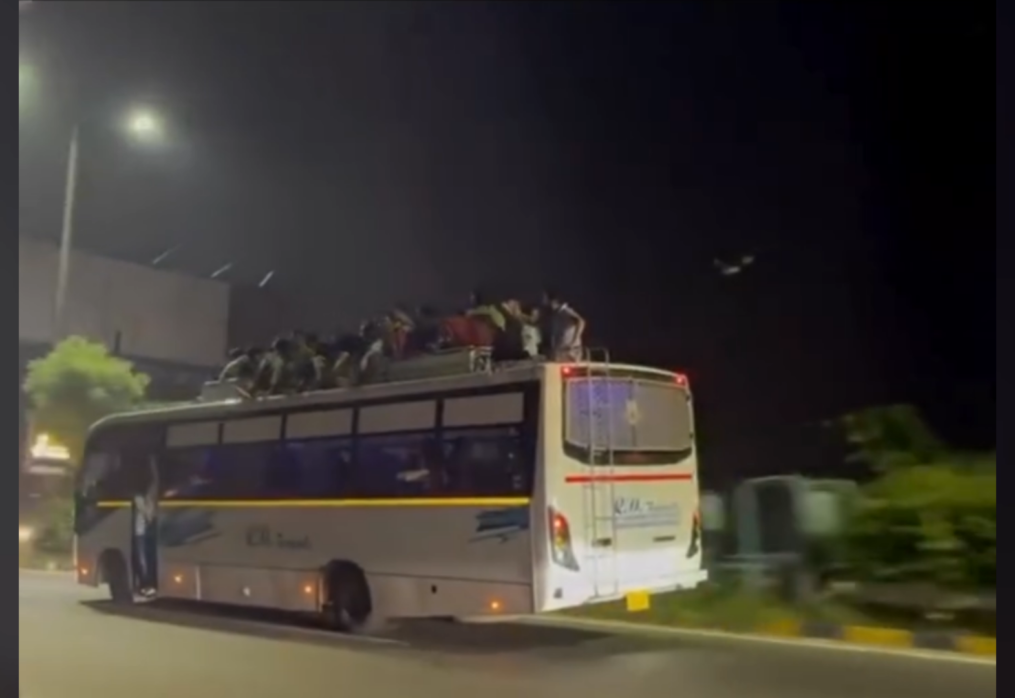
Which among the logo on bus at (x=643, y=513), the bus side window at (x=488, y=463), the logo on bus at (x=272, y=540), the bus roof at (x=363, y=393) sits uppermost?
the bus roof at (x=363, y=393)

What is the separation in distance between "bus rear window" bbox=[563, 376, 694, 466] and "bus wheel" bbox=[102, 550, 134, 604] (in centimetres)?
95

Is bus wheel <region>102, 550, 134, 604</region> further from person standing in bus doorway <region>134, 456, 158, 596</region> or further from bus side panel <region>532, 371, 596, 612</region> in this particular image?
bus side panel <region>532, 371, 596, 612</region>

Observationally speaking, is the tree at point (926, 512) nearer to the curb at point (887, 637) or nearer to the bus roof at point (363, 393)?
the curb at point (887, 637)

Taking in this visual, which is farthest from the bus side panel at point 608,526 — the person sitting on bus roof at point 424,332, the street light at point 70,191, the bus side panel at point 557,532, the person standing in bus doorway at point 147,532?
the street light at point 70,191

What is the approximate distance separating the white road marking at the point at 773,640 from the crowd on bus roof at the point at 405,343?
0.44 m

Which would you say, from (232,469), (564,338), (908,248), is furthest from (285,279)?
(908,248)

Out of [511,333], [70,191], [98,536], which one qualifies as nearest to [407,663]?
[511,333]

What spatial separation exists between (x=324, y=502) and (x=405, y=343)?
324 mm

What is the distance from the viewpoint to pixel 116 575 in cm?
248

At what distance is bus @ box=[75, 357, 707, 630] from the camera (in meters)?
2.09

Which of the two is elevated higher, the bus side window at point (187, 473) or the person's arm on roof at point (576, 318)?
the person's arm on roof at point (576, 318)

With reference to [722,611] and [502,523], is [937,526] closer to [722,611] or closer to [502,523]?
[722,611]

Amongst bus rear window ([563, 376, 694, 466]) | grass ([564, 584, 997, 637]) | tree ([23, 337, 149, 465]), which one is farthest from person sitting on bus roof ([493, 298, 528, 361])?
tree ([23, 337, 149, 465])

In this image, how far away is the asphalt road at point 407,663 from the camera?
6.43ft
